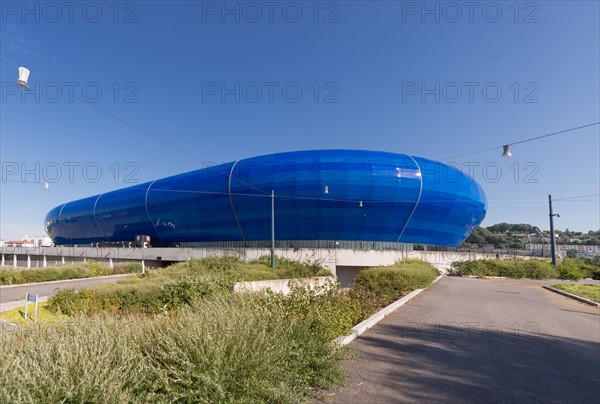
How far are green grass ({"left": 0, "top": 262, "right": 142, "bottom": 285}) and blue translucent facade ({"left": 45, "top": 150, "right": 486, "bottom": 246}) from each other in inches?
822

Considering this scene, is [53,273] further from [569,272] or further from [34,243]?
[34,243]

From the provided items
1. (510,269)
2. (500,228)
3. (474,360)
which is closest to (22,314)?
(474,360)

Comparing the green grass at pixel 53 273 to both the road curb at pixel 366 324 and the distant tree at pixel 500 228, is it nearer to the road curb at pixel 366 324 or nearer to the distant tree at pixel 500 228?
the road curb at pixel 366 324

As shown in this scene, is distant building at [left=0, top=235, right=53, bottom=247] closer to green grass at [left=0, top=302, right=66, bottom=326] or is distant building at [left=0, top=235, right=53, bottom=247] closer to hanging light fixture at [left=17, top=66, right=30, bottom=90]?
green grass at [left=0, top=302, right=66, bottom=326]

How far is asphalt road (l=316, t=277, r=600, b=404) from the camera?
459 cm

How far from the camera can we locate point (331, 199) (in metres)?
43.5

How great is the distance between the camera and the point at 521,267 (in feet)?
100

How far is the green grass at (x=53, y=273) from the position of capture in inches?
827

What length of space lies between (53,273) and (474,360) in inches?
1108

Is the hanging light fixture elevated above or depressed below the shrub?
above

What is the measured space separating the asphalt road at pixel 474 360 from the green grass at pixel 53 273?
25123 mm

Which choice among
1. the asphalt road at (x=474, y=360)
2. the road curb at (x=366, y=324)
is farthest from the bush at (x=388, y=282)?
the asphalt road at (x=474, y=360)

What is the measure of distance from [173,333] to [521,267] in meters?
35.7

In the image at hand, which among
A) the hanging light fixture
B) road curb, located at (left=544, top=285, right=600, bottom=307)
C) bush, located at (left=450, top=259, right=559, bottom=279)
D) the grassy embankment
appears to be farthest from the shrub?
the hanging light fixture
